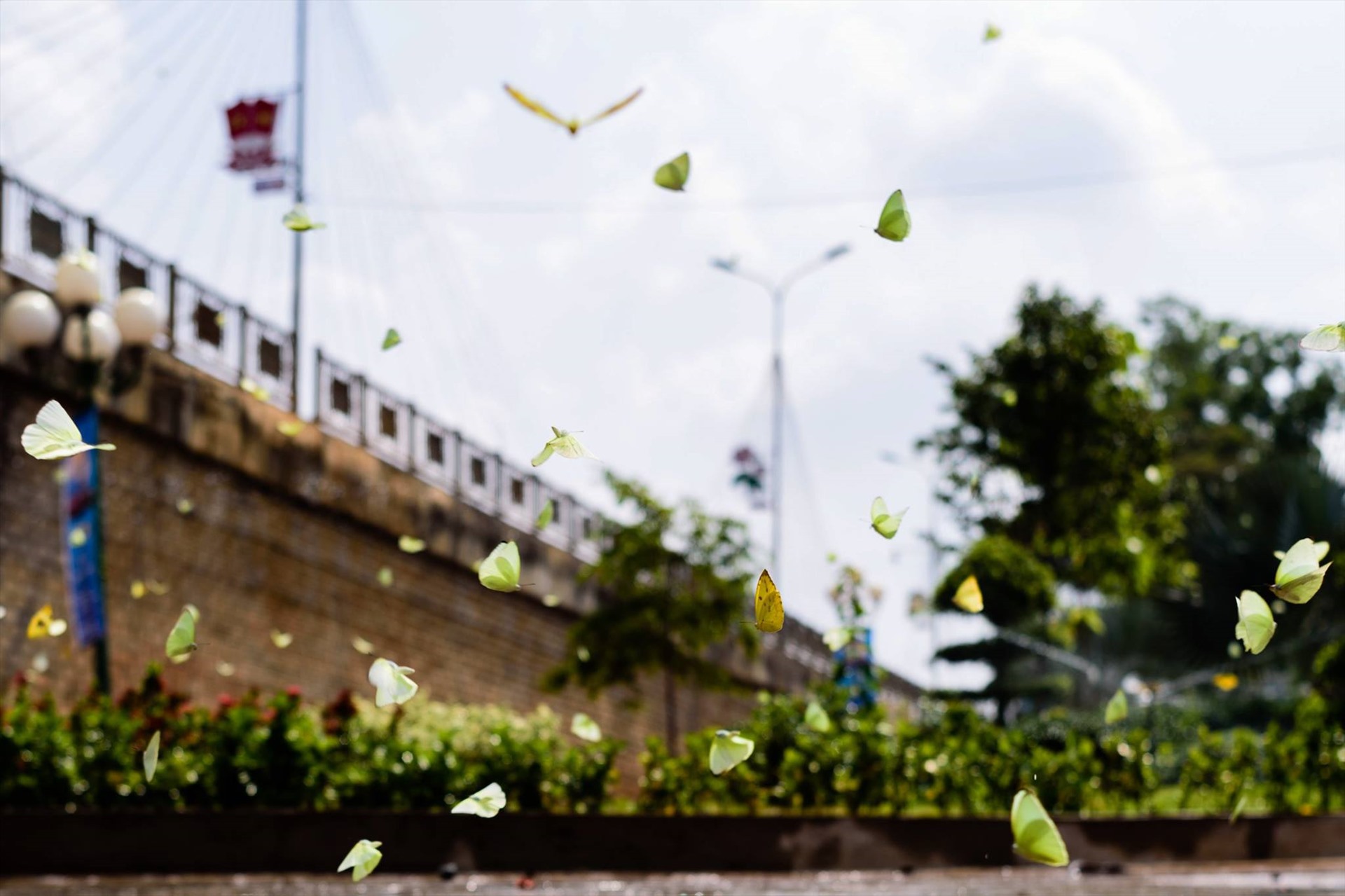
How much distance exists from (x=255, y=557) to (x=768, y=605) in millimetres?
13908

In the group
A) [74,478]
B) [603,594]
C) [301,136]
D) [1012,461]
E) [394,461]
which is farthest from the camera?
[1012,461]

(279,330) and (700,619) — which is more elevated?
(279,330)

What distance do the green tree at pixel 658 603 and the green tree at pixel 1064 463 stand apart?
5710 mm

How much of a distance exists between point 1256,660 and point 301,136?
19.9m

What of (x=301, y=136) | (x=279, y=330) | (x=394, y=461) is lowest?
(x=394, y=461)

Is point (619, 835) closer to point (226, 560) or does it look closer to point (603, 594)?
point (226, 560)

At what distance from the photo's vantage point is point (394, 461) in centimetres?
1978

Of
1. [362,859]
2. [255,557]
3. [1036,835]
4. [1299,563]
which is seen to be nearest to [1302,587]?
[1299,563]

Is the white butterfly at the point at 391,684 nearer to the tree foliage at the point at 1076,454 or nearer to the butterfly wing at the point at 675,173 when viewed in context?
the butterfly wing at the point at 675,173

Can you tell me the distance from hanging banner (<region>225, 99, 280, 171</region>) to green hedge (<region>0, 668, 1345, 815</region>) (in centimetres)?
1026

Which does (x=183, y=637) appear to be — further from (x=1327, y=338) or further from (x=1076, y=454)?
(x=1076, y=454)

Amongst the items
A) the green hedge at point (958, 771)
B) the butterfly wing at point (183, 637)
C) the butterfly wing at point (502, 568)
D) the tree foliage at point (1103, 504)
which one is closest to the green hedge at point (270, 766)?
the green hedge at point (958, 771)

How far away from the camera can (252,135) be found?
19.9 meters

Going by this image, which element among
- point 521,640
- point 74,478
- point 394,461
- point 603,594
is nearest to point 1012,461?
point 603,594
